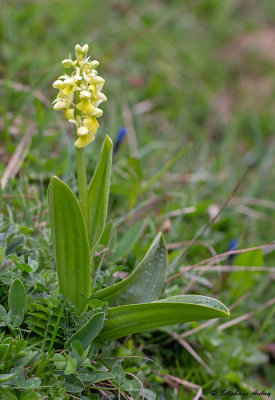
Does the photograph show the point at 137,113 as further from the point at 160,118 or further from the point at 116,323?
the point at 116,323

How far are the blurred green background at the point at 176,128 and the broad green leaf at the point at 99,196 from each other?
1.23 feet

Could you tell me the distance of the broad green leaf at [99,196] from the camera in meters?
1.46

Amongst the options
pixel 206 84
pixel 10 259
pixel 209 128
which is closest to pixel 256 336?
pixel 10 259

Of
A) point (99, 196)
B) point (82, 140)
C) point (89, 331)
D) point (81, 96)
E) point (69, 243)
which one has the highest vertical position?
point (81, 96)

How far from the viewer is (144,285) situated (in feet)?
5.04

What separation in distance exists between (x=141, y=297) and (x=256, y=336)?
3.03ft

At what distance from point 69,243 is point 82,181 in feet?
0.66

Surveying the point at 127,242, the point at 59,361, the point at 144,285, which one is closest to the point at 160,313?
the point at 144,285

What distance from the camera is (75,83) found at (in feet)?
4.09

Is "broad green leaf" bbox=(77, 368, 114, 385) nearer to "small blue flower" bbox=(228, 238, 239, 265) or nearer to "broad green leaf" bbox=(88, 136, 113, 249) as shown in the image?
"broad green leaf" bbox=(88, 136, 113, 249)

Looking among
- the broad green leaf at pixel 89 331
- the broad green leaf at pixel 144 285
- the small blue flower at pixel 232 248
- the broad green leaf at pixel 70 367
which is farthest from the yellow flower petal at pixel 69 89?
the small blue flower at pixel 232 248

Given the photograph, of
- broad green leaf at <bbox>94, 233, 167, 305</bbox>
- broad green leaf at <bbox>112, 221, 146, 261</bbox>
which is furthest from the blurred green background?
broad green leaf at <bbox>94, 233, 167, 305</bbox>

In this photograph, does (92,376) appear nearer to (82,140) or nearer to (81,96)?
(82,140)

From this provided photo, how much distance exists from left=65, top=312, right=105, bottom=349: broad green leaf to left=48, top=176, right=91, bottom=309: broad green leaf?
0.09 m
